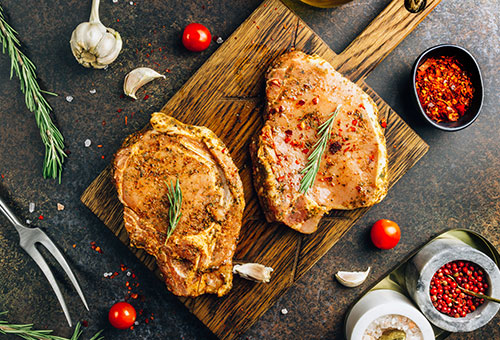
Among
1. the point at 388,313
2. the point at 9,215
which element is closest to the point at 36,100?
the point at 9,215

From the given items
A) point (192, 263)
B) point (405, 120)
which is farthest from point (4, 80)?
point (405, 120)

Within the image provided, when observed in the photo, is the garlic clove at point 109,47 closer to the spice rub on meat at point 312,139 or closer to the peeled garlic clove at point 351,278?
the spice rub on meat at point 312,139

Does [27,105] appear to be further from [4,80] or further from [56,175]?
[56,175]

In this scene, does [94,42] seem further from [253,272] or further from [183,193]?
[253,272]

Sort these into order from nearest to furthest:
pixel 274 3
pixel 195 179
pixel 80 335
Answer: pixel 195 179, pixel 274 3, pixel 80 335

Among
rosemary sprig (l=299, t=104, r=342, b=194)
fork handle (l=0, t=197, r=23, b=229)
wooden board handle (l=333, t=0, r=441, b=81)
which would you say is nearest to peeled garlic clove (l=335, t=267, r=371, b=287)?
rosemary sprig (l=299, t=104, r=342, b=194)

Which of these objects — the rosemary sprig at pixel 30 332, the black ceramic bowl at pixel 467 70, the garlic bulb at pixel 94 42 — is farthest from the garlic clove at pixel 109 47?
the black ceramic bowl at pixel 467 70
